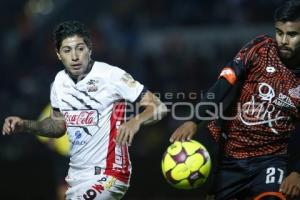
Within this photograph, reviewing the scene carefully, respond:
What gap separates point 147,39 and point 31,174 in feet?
13.4

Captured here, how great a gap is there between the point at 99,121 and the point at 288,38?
161 centimetres

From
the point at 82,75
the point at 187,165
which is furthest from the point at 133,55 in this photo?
the point at 187,165

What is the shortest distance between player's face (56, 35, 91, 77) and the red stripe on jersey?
43 cm

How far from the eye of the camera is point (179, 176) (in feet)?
18.8

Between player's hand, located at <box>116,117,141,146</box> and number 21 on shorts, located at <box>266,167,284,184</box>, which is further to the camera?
number 21 on shorts, located at <box>266,167,284,184</box>

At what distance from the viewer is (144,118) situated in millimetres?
5598

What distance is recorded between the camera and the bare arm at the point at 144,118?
5.38 metres

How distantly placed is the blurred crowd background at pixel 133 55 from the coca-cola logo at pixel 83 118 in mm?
3849

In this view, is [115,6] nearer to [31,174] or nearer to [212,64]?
[212,64]

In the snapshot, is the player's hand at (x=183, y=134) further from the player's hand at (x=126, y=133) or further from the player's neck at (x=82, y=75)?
the player's neck at (x=82, y=75)

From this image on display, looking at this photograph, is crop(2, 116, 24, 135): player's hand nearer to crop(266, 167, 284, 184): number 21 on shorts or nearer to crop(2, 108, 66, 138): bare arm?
crop(2, 108, 66, 138): bare arm

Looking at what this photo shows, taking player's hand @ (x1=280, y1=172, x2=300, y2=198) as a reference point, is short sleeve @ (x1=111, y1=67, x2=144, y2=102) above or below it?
above

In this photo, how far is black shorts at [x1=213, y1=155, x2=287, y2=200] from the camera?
19.0ft

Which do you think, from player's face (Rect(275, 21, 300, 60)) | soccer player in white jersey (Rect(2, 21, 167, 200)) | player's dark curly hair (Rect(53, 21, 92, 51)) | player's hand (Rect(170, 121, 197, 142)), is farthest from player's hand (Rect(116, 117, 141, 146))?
player's face (Rect(275, 21, 300, 60))
